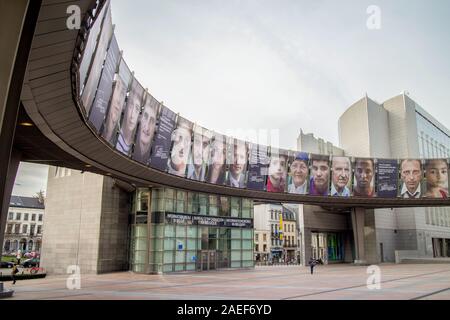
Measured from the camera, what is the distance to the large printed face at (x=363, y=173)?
1999 inches

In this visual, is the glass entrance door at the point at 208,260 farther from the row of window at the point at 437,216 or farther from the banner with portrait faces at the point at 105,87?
the row of window at the point at 437,216

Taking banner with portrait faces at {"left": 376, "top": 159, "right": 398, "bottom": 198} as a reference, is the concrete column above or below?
below

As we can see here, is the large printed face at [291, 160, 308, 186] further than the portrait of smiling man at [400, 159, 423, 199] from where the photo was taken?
No

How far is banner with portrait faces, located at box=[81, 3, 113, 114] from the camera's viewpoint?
15130 millimetres

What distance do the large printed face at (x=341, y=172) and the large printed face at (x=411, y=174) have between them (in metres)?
7.26

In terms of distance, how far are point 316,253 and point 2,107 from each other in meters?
99.1

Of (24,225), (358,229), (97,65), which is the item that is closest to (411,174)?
(358,229)

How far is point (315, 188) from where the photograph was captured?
48500 millimetres

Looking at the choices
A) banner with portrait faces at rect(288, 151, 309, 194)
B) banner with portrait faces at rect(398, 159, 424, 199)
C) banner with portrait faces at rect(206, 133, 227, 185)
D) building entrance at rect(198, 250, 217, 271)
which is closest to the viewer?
banner with portrait faces at rect(206, 133, 227, 185)

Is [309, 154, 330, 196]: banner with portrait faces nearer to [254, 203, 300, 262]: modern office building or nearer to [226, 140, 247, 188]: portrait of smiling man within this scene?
[226, 140, 247, 188]: portrait of smiling man

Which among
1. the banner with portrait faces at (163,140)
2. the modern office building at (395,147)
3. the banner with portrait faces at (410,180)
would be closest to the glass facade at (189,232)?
the banner with portrait faces at (163,140)

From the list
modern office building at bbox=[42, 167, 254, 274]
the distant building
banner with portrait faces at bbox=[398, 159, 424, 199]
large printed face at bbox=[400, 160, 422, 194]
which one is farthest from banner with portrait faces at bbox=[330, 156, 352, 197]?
the distant building
